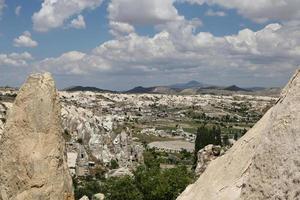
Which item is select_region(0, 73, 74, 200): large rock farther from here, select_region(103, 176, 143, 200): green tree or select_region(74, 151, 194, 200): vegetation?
select_region(103, 176, 143, 200): green tree

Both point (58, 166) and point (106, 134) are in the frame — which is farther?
point (106, 134)

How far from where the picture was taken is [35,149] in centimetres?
1714

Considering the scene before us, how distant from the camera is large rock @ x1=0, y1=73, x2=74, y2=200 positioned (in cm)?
1686

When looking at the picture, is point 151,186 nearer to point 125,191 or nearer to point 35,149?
point 125,191

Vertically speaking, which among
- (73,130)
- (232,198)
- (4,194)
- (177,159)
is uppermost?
(232,198)

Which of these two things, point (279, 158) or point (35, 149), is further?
point (35, 149)

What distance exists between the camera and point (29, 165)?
1692 cm

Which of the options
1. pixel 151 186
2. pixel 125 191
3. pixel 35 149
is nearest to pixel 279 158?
pixel 35 149

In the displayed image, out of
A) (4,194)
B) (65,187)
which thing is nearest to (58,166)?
(65,187)

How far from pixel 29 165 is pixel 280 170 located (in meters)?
12.3

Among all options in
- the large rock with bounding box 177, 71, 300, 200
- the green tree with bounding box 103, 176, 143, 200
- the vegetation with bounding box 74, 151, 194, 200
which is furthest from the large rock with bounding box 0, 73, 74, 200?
the green tree with bounding box 103, 176, 143, 200

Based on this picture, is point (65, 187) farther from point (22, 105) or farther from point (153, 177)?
point (153, 177)

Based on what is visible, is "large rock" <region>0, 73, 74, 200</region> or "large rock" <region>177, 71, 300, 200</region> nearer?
"large rock" <region>177, 71, 300, 200</region>

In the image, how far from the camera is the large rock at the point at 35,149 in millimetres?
16859
